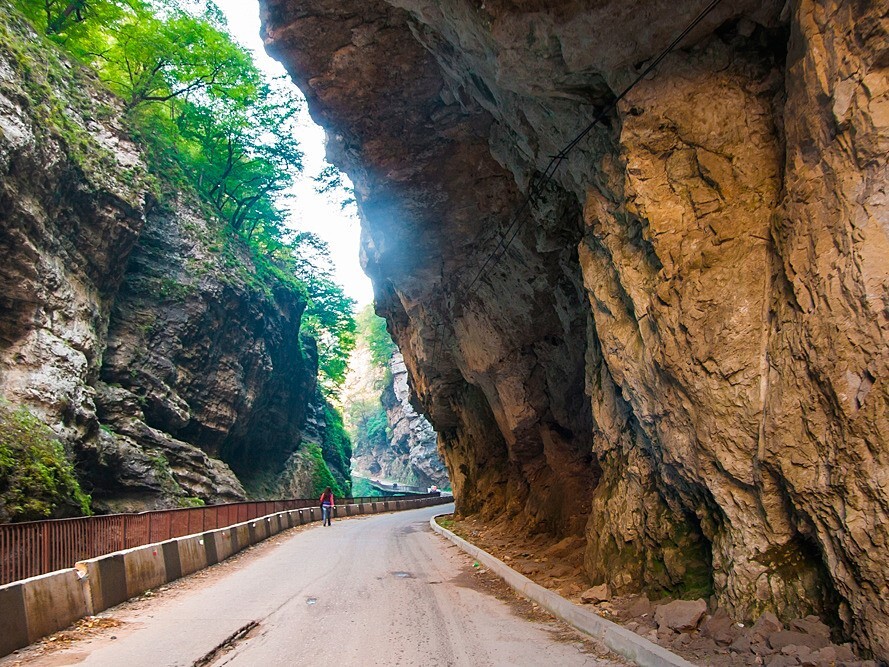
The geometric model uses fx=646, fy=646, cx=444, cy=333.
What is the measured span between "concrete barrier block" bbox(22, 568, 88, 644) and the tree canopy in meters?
17.3

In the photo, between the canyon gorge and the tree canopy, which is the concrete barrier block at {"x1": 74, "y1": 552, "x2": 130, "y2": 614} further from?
the tree canopy

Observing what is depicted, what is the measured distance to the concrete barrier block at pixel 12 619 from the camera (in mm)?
6379

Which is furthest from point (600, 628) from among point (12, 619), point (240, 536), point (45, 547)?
point (240, 536)

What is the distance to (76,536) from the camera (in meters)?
9.06

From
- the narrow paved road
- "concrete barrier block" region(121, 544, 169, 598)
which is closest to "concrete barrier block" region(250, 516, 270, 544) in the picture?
the narrow paved road

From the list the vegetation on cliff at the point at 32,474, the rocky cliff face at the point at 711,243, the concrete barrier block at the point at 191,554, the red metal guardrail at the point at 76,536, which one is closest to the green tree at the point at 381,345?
the vegetation on cliff at the point at 32,474

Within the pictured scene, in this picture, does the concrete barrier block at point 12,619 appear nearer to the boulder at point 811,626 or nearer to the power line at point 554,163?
the boulder at point 811,626

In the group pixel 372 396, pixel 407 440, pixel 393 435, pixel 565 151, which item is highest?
pixel 372 396

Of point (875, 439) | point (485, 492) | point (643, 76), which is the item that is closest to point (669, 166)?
point (643, 76)

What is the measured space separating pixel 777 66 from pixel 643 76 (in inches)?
54.0

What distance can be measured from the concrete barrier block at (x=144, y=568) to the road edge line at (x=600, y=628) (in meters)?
5.80

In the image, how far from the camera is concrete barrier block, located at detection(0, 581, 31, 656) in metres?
6.38

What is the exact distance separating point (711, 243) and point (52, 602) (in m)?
8.23

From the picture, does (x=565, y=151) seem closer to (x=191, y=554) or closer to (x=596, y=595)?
(x=596, y=595)
